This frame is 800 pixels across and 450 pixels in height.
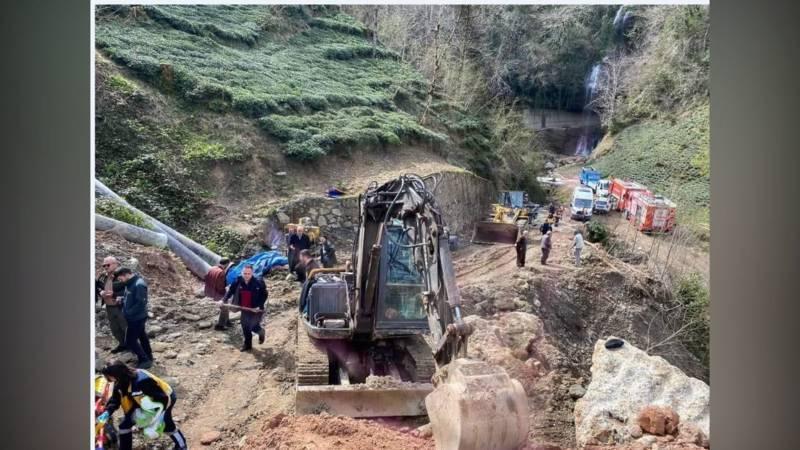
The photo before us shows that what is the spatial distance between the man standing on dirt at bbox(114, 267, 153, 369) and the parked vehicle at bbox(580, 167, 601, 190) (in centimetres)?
348

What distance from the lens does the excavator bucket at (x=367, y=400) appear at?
5305 millimetres

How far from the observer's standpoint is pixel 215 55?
5.88 meters

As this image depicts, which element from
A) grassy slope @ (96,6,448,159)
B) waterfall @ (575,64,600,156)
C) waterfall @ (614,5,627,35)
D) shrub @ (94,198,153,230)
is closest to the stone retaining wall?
grassy slope @ (96,6,448,159)

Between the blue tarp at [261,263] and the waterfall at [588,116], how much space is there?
8.14 ft

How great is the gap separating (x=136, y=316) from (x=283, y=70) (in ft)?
7.24

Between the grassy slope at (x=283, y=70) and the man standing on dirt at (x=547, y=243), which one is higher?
the grassy slope at (x=283, y=70)

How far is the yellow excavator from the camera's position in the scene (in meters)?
Result: 5.89

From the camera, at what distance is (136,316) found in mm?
5441

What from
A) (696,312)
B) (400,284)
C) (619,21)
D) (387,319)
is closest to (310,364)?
(387,319)

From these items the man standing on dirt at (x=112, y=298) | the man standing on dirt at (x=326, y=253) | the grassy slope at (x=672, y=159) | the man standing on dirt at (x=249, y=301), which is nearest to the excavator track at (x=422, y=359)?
the man standing on dirt at (x=326, y=253)

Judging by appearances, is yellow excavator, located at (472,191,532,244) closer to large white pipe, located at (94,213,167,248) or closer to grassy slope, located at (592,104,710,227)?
grassy slope, located at (592,104,710,227)

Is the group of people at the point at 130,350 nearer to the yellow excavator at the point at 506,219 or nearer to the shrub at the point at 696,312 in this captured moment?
the yellow excavator at the point at 506,219
